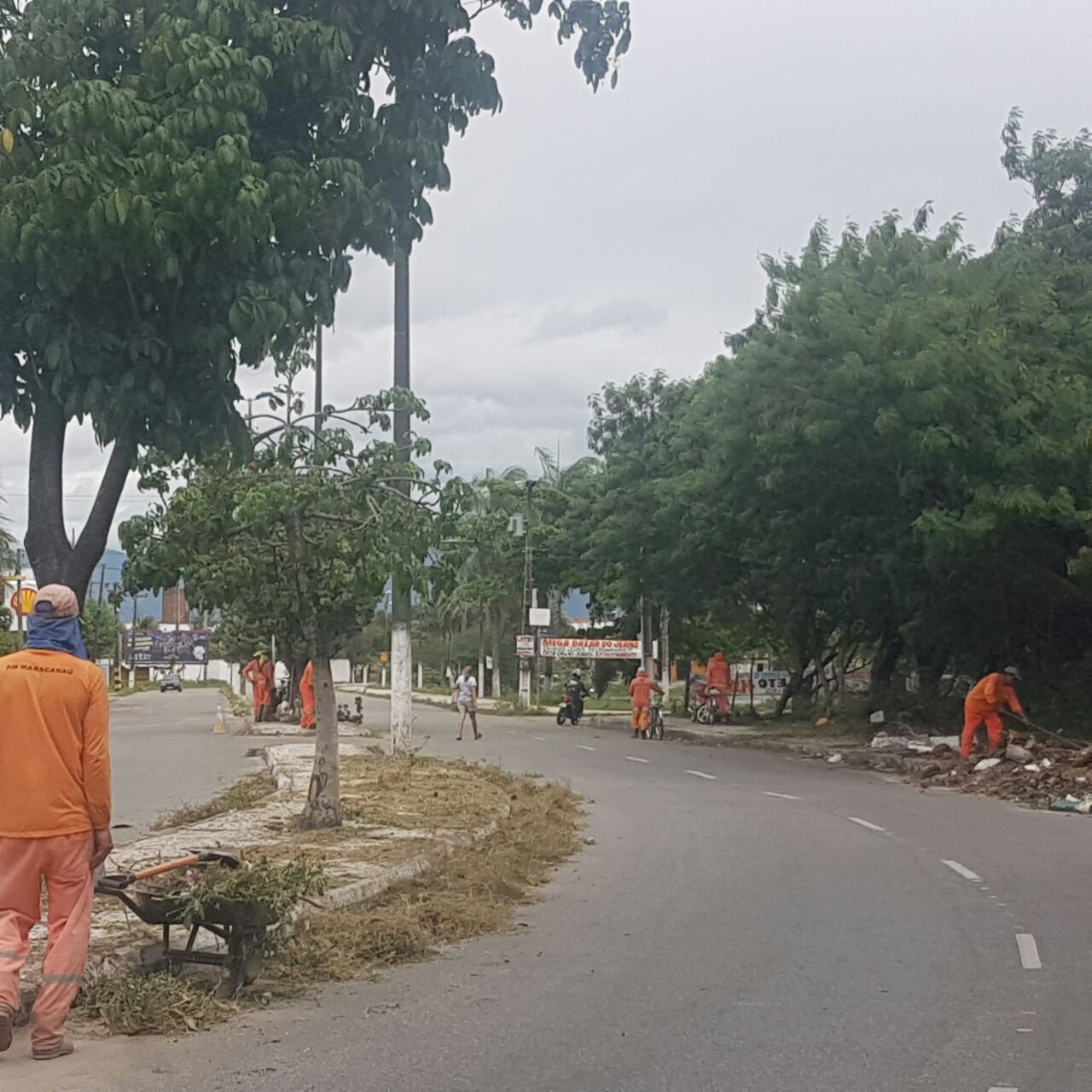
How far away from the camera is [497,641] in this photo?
7225cm

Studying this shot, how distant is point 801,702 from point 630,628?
12.0m

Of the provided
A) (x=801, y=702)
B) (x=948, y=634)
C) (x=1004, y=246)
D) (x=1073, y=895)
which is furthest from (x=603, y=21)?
(x=801, y=702)

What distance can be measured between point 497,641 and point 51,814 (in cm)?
6532

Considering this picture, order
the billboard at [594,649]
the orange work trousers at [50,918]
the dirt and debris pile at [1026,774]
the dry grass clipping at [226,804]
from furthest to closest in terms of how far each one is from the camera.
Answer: the billboard at [594,649] → the dirt and debris pile at [1026,774] → the dry grass clipping at [226,804] → the orange work trousers at [50,918]

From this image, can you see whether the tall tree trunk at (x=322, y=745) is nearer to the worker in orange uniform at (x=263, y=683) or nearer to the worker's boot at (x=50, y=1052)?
the worker's boot at (x=50, y=1052)

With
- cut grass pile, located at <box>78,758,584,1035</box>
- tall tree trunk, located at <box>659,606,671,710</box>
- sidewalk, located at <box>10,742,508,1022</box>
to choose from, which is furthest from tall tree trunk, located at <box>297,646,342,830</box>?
tall tree trunk, located at <box>659,606,671,710</box>

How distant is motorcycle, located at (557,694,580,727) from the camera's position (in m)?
44.2

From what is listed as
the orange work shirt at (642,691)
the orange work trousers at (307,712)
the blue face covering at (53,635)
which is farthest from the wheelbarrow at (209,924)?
the orange work trousers at (307,712)

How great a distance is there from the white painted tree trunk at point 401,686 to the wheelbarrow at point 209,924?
17040 mm

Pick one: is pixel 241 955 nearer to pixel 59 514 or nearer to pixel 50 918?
pixel 50 918

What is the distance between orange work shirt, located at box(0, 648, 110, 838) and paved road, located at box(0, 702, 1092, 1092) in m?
1.13

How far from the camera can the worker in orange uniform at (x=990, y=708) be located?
2461 centimetres

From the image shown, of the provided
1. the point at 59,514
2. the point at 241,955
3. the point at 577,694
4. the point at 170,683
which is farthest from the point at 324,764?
the point at 170,683

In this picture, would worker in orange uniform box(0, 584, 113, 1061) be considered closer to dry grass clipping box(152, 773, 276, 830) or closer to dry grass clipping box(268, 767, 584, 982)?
dry grass clipping box(268, 767, 584, 982)
